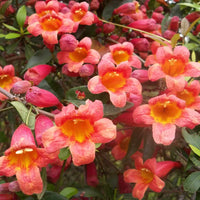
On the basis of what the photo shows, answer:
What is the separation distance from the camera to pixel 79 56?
1.42 m

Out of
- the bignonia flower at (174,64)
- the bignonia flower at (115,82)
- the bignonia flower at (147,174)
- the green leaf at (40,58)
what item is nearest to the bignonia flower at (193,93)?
the bignonia flower at (174,64)

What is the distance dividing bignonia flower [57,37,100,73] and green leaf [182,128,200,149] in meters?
0.50

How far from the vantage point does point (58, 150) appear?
39.0 inches

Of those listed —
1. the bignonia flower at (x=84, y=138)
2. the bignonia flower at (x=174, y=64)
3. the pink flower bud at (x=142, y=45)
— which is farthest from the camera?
the pink flower bud at (x=142, y=45)

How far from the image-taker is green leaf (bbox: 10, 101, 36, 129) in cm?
101

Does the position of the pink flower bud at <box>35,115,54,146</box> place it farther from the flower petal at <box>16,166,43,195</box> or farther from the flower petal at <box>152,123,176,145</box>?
the flower petal at <box>152,123,176,145</box>

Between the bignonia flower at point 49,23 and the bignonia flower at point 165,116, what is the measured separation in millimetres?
518

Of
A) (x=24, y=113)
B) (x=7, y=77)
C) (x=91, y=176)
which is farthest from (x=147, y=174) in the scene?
(x=7, y=77)

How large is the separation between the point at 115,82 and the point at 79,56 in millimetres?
312

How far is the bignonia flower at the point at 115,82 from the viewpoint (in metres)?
1.08

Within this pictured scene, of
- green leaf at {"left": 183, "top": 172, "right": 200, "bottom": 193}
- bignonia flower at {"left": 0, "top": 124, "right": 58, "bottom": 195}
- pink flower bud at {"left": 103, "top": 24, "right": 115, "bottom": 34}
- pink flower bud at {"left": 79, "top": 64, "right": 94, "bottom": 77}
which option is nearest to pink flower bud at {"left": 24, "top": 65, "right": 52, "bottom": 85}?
pink flower bud at {"left": 79, "top": 64, "right": 94, "bottom": 77}

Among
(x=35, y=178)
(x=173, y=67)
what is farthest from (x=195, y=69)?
(x=35, y=178)

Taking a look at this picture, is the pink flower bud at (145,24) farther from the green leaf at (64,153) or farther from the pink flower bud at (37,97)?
the green leaf at (64,153)

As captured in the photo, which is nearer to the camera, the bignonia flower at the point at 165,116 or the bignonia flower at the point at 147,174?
the bignonia flower at the point at 165,116
